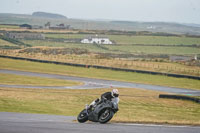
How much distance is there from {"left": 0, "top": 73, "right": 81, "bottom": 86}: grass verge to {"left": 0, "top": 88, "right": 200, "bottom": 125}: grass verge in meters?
5.54

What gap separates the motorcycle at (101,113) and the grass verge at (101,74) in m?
37.0

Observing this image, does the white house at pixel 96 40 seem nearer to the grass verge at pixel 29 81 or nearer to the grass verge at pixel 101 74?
the grass verge at pixel 101 74

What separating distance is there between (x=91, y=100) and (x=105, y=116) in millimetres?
19566

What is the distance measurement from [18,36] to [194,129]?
12837 cm

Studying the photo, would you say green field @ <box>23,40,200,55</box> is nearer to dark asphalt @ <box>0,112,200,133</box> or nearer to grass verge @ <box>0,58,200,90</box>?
grass verge @ <box>0,58,200,90</box>

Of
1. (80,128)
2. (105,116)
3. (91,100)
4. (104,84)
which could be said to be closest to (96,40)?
(104,84)

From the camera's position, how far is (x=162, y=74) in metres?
61.8

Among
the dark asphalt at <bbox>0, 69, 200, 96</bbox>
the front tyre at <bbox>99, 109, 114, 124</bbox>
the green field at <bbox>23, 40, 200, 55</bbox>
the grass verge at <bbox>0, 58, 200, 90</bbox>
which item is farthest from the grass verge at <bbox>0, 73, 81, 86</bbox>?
the green field at <bbox>23, 40, 200, 55</bbox>

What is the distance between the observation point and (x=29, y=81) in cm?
4734

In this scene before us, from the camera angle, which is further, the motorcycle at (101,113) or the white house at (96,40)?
the white house at (96,40)

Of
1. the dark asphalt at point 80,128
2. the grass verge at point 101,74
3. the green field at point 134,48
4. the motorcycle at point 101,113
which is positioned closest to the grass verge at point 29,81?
the grass verge at point 101,74

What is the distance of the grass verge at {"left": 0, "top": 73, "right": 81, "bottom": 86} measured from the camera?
150 ft

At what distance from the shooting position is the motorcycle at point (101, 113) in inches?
647

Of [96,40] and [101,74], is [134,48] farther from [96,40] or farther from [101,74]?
[101,74]
